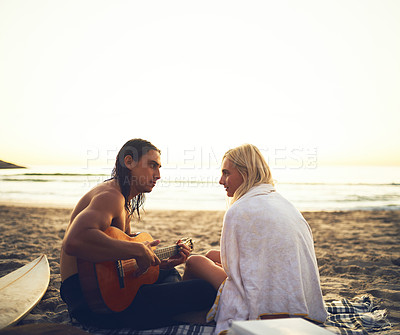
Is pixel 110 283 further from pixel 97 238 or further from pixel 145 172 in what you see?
pixel 145 172

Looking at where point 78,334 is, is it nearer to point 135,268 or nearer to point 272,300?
point 135,268

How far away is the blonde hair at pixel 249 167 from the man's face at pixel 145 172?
67 cm

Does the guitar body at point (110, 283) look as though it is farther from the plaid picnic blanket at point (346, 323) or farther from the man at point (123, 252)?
the plaid picnic blanket at point (346, 323)

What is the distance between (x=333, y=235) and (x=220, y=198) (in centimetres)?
907

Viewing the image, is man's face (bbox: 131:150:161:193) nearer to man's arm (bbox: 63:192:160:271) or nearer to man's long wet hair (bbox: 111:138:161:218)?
man's long wet hair (bbox: 111:138:161:218)

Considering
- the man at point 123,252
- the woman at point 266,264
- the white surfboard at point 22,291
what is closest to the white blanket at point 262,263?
the woman at point 266,264

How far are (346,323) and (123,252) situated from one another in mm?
2066

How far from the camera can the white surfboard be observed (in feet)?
8.57

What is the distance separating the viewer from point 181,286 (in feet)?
8.17

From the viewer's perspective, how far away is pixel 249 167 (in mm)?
2561

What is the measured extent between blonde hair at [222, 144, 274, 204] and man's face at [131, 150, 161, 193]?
0.67 metres

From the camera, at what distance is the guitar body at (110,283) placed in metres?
2.11

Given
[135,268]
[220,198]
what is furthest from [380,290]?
[220,198]

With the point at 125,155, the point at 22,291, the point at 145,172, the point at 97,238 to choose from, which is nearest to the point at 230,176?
the point at 145,172
